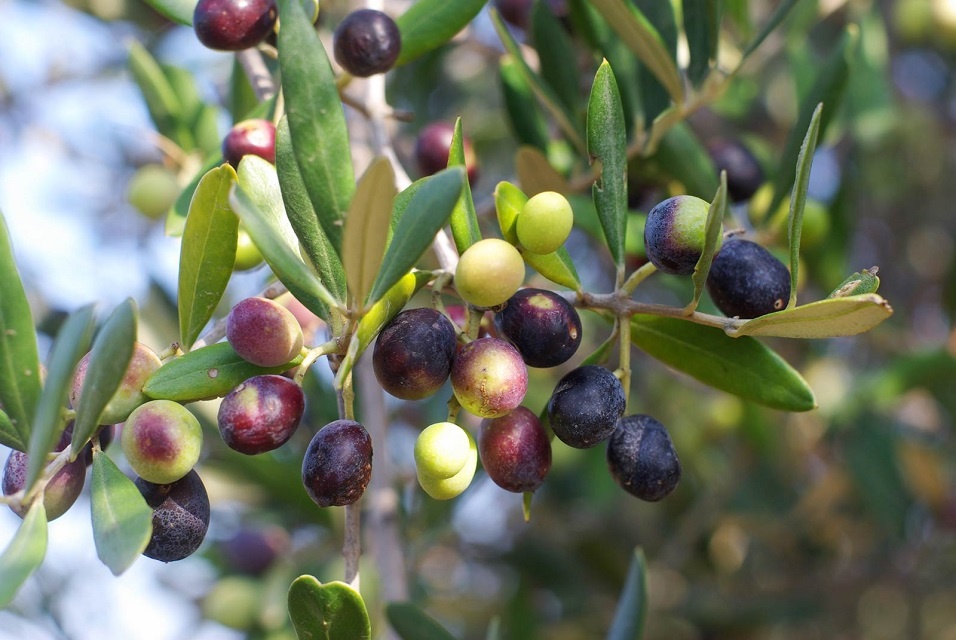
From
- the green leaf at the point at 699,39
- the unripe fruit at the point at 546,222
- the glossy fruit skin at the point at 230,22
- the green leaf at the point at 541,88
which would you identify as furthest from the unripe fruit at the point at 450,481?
the green leaf at the point at 699,39

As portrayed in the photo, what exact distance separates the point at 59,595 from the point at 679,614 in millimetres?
1768

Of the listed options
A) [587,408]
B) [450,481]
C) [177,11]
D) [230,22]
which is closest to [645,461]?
[587,408]

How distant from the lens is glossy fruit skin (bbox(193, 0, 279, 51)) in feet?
3.99

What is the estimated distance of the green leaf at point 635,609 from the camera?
1.40 meters

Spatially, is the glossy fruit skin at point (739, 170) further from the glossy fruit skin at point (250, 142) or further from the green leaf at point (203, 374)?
the green leaf at point (203, 374)

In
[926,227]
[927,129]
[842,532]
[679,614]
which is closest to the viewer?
[679,614]

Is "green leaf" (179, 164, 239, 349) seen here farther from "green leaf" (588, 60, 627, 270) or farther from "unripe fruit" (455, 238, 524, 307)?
"green leaf" (588, 60, 627, 270)

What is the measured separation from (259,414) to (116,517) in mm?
160

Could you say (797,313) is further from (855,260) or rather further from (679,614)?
(855,260)

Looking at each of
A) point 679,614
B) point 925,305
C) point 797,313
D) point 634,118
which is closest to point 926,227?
point 925,305

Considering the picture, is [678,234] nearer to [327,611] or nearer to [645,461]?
[645,461]

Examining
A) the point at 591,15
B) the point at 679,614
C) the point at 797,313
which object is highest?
the point at 591,15

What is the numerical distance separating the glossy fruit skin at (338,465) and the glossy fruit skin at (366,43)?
0.55 meters

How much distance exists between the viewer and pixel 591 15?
1639 mm
